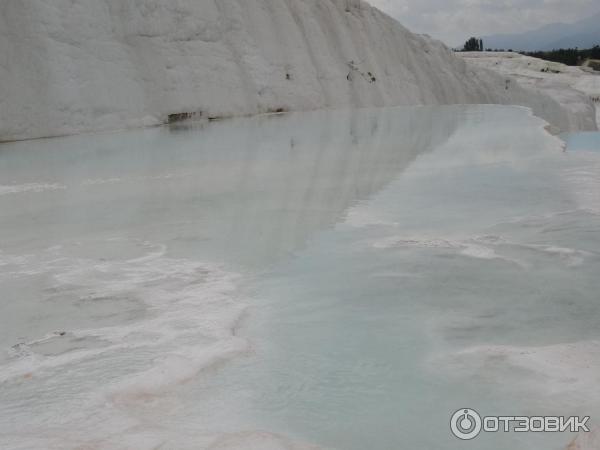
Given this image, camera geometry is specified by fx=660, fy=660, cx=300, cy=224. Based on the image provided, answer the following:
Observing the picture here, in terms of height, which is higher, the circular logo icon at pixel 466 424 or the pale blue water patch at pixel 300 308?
the pale blue water patch at pixel 300 308

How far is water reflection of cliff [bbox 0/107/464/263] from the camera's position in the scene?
12.4ft

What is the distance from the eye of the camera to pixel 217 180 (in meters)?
5.45

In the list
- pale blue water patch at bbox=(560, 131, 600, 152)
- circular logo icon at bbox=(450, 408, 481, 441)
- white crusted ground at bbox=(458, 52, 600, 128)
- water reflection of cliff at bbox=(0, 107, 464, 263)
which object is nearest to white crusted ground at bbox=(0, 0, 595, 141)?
water reflection of cliff at bbox=(0, 107, 464, 263)

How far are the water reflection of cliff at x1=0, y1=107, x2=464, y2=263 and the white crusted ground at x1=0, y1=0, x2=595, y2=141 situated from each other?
136cm

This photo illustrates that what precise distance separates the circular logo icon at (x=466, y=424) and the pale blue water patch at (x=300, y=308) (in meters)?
0.03

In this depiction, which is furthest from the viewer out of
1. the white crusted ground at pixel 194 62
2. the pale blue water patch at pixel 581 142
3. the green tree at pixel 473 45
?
the green tree at pixel 473 45

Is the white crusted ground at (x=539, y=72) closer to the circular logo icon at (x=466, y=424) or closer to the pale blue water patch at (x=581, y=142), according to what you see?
the pale blue water patch at (x=581, y=142)

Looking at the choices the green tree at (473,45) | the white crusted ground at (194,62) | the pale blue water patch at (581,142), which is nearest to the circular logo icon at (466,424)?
the white crusted ground at (194,62)

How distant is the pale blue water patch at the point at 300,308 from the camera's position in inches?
69.2

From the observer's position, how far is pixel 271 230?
3.70 m

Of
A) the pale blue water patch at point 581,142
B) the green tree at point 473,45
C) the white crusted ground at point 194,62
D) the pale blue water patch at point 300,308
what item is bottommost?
the pale blue water patch at point 581,142

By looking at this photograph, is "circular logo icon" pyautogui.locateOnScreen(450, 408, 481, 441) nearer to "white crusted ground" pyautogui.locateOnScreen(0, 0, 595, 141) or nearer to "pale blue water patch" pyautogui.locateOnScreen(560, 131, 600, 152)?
"white crusted ground" pyautogui.locateOnScreen(0, 0, 595, 141)

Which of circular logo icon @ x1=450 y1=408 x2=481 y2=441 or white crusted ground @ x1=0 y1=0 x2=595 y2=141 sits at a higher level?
white crusted ground @ x1=0 y1=0 x2=595 y2=141

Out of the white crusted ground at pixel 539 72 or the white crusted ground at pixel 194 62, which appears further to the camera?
the white crusted ground at pixel 539 72
